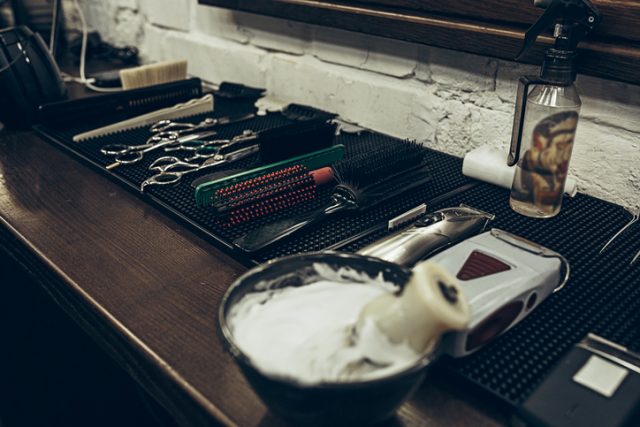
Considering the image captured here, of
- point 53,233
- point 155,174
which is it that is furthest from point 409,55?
point 53,233

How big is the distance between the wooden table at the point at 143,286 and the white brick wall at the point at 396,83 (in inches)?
17.9

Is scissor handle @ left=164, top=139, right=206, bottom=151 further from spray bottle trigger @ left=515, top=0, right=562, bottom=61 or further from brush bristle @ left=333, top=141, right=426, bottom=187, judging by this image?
spray bottle trigger @ left=515, top=0, right=562, bottom=61

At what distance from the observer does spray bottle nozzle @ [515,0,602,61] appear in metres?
0.61

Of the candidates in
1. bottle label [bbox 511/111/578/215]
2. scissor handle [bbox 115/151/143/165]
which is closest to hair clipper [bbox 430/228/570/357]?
bottle label [bbox 511/111/578/215]

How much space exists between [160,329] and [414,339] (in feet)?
0.82

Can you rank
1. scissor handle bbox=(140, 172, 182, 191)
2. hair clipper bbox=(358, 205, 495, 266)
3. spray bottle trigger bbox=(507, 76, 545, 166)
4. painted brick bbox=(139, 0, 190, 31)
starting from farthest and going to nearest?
painted brick bbox=(139, 0, 190, 31) → scissor handle bbox=(140, 172, 182, 191) → spray bottle trigger bbox=(507, 76, 545, 166) → hair clipper bbox=(358, 205, 495, 266)

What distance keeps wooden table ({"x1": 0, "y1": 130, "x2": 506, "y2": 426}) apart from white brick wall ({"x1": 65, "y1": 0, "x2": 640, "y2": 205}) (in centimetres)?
45

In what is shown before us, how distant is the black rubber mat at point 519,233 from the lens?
456 millimetres

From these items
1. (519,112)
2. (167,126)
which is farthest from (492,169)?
(167,126)

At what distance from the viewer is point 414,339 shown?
0.35 metres

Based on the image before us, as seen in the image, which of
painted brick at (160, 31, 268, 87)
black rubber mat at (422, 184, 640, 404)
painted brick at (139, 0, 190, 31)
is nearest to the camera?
black rubber mat at (422, 184, 640, 404)

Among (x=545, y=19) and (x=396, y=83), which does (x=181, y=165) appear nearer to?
(x=396, y=83)

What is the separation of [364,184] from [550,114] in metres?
0.23

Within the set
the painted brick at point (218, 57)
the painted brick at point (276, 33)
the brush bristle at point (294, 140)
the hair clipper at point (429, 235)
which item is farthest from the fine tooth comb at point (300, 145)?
the painted brick at point (218, 57)
